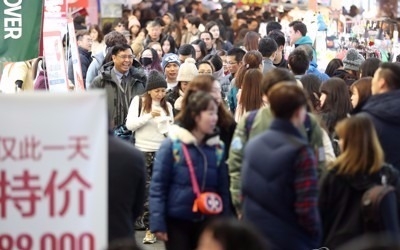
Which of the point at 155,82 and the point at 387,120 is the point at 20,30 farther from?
the point at 387,120

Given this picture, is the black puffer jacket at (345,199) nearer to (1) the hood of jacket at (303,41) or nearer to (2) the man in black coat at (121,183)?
(2) the man in black coat at (121,183)

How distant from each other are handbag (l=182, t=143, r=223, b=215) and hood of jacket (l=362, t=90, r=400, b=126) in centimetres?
151

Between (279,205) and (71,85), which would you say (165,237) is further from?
(71,85)

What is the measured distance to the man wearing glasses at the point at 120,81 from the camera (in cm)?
1338

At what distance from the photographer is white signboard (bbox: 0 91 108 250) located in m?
6.30

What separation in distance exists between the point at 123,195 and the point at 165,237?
99 centimetres

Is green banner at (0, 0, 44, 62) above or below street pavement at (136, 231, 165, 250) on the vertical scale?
above

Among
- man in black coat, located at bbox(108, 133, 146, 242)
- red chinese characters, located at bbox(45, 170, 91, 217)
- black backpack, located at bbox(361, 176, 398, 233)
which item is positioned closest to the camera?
red chinese characters, located at bbox(45, 170, 91, 217)

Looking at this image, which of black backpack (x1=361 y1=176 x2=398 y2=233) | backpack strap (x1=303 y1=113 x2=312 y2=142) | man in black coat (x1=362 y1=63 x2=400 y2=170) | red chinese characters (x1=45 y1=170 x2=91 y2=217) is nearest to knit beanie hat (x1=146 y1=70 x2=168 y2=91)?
man in black coat (x1=362 y1=63 x2=400 y2=170)

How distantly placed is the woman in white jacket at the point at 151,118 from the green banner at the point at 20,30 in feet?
3.74

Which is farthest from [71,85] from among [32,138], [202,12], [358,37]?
[202,12]

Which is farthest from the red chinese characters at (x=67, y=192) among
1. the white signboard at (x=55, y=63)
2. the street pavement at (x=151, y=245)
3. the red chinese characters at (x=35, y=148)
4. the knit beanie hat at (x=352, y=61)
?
the knit beanie hat at (x=352, y=61)

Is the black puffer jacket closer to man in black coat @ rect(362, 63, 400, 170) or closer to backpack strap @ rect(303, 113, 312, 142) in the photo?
backpack strap @ rect(303, 113, 312, 142)

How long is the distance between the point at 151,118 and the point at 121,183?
468 cm
